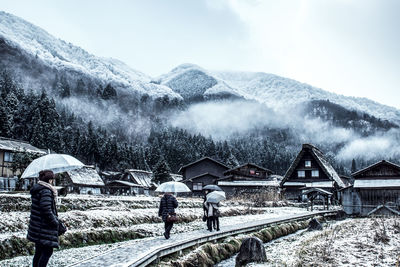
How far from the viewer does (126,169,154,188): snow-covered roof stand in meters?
73.6

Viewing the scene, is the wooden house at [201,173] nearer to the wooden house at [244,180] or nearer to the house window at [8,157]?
the wooden house at [244,180]

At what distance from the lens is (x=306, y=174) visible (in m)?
53.8

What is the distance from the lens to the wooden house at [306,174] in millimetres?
51531

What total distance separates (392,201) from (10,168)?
3842cm

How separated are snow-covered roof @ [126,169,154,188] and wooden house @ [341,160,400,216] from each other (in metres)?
44.7

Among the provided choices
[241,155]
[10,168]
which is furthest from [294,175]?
[241,155]

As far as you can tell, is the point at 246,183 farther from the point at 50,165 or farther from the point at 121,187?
the point at 50,165

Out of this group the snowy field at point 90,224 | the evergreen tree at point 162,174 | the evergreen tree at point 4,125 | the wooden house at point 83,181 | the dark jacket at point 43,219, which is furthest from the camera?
the evergreen tree at point 162,174

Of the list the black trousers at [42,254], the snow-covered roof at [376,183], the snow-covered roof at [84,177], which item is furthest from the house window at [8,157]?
the snow-covered roof at [376,183]

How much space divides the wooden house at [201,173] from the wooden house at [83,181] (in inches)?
554

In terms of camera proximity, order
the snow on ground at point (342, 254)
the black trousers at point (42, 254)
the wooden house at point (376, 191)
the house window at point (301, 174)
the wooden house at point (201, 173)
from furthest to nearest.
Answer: the wooden house at point (201, 173) → the house window at point (301, 174) → the wooden house at point (376, 191) → the snow on ground at point (342, 254) → the black trousers at point (42, 254)

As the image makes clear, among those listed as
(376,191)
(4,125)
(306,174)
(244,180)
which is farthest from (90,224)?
(4,125)

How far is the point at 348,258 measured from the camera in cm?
1126

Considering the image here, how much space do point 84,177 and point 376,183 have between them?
40304mm
